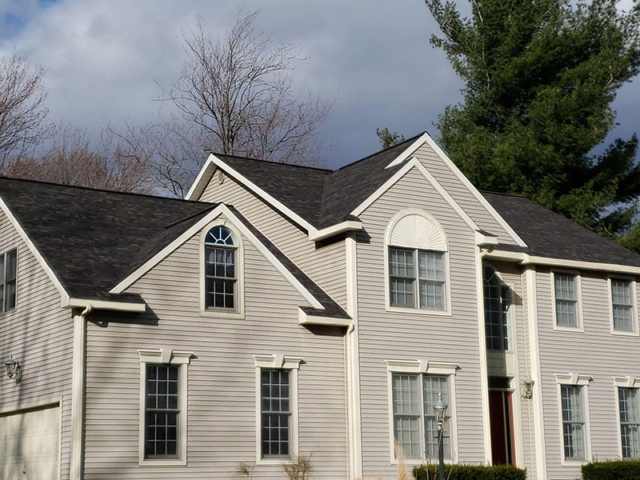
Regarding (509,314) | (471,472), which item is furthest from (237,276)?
(509,314)

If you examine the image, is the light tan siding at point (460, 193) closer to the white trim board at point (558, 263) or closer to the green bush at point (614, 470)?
the white trim board at point (558, 263)

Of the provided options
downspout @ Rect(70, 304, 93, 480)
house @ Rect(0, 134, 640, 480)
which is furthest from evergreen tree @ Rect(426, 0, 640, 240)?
downspout @ Rect(70, 304, 93, 480)

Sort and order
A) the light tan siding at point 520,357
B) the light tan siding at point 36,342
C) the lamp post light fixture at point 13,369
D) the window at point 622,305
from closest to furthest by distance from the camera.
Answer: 1. the light tan siding at point 36,342
2. the lamp post light fixture at point 13,369
3. the light tan siding at point 520,357
4. the window at point 622,305

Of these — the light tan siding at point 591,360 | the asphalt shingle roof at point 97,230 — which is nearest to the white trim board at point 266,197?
the asphalt shingle roof at point 97,230

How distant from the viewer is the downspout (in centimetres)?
1817

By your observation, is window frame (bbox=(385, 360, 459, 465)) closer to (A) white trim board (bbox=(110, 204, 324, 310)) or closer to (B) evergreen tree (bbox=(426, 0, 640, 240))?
(A) white trim board (bbox=(110, 204, 324, 310))

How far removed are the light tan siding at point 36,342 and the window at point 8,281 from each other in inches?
6.8

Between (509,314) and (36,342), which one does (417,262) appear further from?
(36,342)

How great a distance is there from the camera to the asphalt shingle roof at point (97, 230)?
19.7 meters

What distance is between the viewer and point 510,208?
2995 centimetres

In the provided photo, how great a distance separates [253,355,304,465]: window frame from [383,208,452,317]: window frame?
2.71 meters

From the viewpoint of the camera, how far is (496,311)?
84.7 feet

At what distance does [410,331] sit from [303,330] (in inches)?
105

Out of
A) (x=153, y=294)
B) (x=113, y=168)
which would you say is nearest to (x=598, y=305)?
(x=153, y=294)
